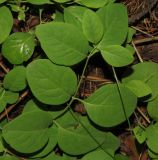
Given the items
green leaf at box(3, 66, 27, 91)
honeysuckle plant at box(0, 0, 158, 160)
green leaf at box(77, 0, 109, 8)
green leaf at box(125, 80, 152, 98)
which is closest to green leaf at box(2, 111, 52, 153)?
honeysuckle plant at box(0, 0, 158, 160)

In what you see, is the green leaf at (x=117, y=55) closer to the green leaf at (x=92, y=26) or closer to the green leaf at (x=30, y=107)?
the green leaf at (x=92, y=26)

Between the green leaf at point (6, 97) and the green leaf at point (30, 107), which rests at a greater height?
the green leaf at point (6, 97)

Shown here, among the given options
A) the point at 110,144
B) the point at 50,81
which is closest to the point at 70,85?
the point at 50,81

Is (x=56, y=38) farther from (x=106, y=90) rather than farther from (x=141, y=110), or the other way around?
(x=141, y=110)

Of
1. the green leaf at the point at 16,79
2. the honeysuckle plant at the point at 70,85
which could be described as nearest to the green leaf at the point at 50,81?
the honeysuckle plant at the point at 70,85

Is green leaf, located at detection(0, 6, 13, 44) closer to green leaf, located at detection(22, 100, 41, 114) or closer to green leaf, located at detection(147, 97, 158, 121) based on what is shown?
green leaf, located at detection(22, 100, 41, 114)
